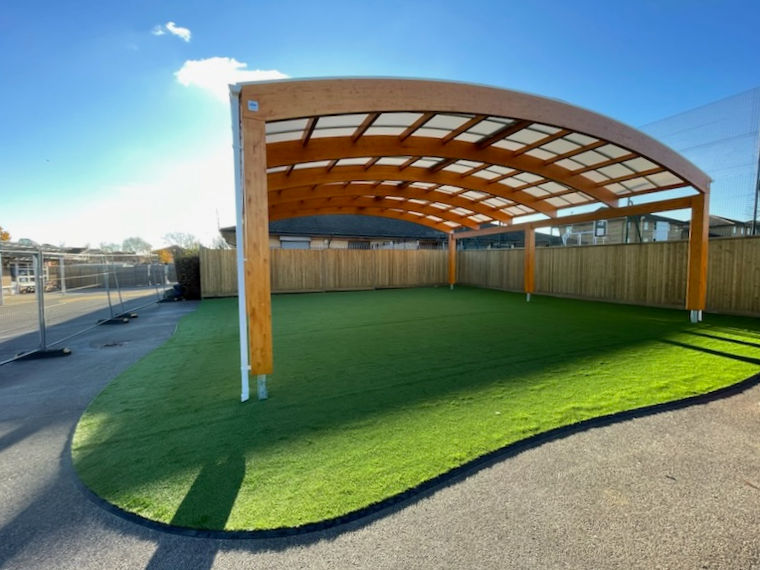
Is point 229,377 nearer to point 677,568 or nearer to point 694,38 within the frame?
point 677,568

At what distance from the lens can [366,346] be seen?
19.5ft

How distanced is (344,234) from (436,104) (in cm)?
1702

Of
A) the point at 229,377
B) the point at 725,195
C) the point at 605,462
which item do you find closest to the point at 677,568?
the point at 605,462

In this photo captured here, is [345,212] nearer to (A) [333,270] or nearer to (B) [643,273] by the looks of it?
(A) [333,270]

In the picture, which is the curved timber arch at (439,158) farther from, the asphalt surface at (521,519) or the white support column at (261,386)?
the asphalt surface at (521,519)

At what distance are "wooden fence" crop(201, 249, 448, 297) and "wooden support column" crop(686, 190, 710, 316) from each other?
11.7 metres

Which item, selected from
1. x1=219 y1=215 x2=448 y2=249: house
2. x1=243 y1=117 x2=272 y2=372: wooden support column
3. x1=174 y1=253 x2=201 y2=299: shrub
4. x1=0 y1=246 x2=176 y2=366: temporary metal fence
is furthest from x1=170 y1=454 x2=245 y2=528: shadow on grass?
x1=219 y1=215 x2=448 y2=249: house

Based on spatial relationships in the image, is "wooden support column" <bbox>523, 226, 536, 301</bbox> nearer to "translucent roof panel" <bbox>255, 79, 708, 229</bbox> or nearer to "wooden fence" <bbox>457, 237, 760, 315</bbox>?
"translucent roof panel" <bbox>255, 79, 708, 229</bbox>

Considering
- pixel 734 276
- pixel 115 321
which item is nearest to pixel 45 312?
pixel 115 321

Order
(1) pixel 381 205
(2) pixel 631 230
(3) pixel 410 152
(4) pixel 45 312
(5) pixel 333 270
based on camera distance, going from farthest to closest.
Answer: (5) pixel 333 270 → (1) pixel 381 205 → (2) pixel 631 230 → (4) pixel 45 312 → (3) pixel 410 152

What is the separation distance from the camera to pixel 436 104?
5.04 m

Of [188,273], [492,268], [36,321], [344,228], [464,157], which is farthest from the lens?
[344,228]

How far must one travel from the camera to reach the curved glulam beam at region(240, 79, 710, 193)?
152 inches

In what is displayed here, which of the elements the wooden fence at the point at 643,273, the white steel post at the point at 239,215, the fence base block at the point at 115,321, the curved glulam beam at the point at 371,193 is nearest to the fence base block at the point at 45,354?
the fence base block at the point at 115,321
